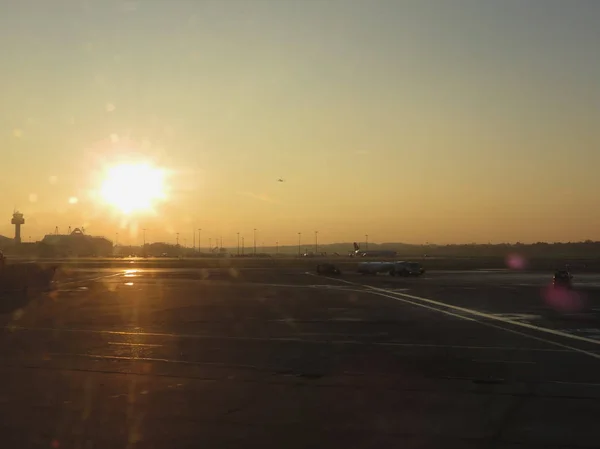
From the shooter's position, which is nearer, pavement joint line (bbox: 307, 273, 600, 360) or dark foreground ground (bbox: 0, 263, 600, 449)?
dark foreground ground (bbox: 0, 263, 600, 449)

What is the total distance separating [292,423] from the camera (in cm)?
950

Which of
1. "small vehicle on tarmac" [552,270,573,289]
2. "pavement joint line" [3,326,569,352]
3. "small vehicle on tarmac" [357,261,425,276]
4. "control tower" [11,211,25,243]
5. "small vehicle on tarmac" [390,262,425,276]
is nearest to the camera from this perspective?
"pavement joint line" [3,326,569,352]

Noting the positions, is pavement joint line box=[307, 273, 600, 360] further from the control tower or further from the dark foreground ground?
the control tower

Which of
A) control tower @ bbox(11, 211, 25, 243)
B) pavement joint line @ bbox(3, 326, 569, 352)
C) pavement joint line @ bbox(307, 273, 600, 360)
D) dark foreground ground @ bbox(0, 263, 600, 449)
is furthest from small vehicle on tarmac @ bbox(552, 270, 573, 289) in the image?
control tower @ bbox(11, 211, 25, 243)

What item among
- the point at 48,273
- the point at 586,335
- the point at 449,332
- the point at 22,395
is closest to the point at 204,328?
the point at 449,332

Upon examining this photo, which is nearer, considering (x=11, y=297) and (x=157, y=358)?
(x=157, y=358)

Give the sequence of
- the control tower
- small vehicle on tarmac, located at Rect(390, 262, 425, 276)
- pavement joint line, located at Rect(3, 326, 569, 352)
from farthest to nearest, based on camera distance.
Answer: the control tower, small vehicle on tarmac, located at Rect(390, 262, 425, 276), pavement joint line, located at Rect(3, 326, 569, 352)

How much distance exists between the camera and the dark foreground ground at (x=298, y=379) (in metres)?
8.96

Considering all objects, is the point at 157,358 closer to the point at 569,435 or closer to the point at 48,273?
the point at 569,435

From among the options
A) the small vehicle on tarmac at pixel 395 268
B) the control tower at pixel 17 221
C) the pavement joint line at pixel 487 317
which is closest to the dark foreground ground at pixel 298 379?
the pavement joint line at pixel 487 317

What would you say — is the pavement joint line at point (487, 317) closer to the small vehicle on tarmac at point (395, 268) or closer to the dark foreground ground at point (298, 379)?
the dark foreground ground at point (298, 379)

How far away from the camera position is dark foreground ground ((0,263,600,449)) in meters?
8.96

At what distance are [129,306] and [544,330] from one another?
61.9 feet

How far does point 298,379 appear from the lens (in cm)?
1301
